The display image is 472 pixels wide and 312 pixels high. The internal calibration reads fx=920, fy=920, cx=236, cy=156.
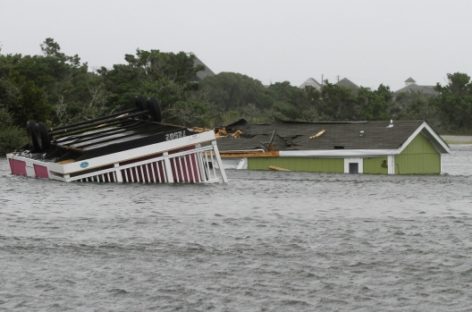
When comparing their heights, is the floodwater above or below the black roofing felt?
above

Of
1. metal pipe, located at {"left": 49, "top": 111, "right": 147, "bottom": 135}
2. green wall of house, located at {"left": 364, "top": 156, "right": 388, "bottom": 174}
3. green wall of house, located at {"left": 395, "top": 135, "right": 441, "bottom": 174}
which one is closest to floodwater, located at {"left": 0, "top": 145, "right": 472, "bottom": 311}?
metal pipe, located at {"left": 49, "top": 111, "right": 147, "bottom": 135}

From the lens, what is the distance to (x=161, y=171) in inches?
1186

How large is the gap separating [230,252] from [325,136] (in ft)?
102

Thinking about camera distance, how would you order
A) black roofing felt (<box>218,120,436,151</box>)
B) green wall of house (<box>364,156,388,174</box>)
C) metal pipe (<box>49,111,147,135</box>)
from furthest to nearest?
black roofing felt (<box>218,120,436,151</box>), green wall of house (<box>364,156,388,174</box>), metal pipe (<box>49,111,147,135</box>)

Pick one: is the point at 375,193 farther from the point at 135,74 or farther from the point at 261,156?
the point at 135,74

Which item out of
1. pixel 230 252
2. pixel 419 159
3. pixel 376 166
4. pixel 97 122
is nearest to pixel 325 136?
pixel 376 166

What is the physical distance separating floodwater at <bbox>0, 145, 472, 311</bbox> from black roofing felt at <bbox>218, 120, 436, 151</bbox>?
1678cm

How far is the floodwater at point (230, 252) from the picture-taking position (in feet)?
36.2

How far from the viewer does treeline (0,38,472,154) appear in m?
63.4

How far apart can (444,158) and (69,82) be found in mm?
34164

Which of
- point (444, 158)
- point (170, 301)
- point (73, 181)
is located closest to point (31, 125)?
point (73, 181)

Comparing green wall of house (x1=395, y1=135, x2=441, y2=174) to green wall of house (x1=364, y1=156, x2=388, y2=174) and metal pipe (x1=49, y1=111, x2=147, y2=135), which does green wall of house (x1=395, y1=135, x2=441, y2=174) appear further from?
metal pipe (x1=49, y1=111, x2=147, y2=135)

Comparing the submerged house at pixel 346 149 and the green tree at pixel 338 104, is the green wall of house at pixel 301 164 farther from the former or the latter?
the green tree at pixel 338 104

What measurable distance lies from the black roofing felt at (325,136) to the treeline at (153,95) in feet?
54.6
